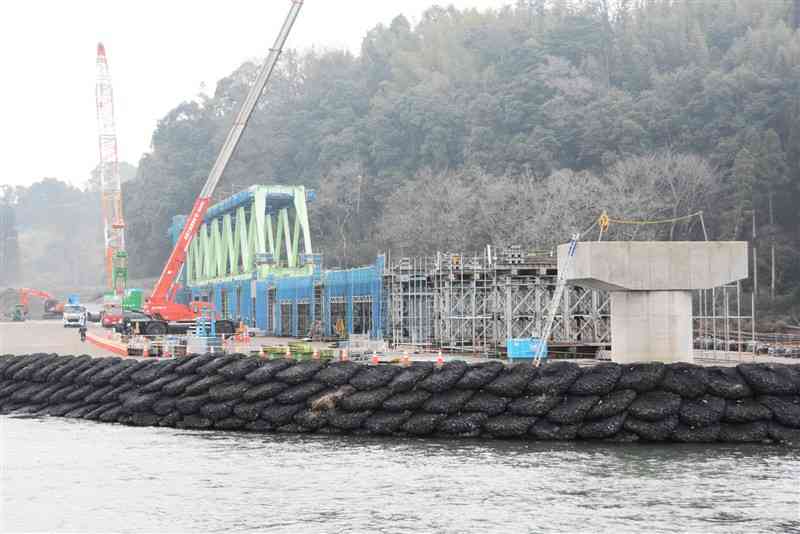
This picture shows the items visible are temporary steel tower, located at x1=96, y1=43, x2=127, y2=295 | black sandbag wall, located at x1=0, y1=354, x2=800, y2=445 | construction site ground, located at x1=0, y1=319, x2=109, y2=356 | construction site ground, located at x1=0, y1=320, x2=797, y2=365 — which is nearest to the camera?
black sandbag wall, located at x1=0, y1=354, x2=800, y2=445

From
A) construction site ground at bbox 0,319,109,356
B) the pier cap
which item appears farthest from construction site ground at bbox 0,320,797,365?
the pier cap

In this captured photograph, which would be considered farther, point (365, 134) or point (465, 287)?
point (365, 134)

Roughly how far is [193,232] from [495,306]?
3257 cm

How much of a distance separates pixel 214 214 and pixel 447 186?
2248 centimetres

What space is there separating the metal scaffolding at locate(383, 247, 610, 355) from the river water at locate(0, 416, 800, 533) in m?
14.4

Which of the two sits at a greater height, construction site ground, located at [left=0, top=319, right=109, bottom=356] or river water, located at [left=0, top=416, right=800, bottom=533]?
construction site ground, located at [left=0, top=319, right=109, bottom=356]

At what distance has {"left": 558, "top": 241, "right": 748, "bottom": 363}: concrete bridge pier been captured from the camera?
2911 centimetres

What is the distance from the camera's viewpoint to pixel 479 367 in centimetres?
2936

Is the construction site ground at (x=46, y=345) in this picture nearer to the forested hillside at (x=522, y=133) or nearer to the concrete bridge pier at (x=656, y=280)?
the concrete bridge pier at (x=656, y=280)

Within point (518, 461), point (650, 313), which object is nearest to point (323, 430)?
point (518, 461)

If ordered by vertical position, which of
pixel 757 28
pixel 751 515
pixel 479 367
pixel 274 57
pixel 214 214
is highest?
pixel 757 28

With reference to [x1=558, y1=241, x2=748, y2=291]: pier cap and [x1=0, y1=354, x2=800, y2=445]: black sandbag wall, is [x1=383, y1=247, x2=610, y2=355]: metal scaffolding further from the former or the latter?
[x1=558, y1=241, x2=748, y2=291]: pier cap

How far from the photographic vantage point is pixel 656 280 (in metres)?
29.2

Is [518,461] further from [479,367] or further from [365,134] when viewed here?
[365,134]
